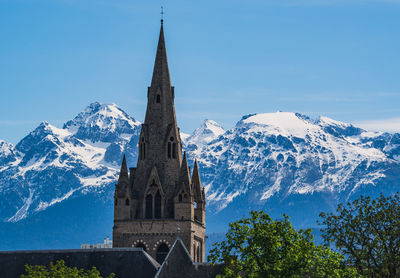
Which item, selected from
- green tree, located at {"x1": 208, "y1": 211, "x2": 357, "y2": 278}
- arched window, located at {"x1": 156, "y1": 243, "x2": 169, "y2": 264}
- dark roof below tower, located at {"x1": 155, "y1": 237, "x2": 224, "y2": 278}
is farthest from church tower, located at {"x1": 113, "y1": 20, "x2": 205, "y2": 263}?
green tree, located at {"x1": 208, "y1": 211, "x2": 357, "y2": 278}

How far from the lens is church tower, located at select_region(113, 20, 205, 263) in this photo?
416 ft

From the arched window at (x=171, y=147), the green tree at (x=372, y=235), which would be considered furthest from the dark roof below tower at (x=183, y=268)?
the arched window at (x=171, y=147)

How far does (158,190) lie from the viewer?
128000 millimetres

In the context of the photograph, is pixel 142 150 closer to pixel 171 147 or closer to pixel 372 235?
pixel 171 147

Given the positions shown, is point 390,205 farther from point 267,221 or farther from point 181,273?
point 181,273

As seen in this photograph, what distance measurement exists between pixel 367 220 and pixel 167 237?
148ft

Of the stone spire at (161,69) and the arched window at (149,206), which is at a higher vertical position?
the stone spire at (161,69)

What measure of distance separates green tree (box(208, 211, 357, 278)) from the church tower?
41.6 meters

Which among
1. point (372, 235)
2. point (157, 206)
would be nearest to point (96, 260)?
point (157, 206)

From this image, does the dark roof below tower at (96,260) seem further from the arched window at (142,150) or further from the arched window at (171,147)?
the arched window at (142,150)

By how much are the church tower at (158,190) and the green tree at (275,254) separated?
41557 mm

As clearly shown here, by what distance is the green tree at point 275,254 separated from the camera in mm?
80394

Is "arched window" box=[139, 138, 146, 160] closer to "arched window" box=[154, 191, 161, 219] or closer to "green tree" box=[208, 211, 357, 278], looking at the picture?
"arched window" box=[154, 191, 161, 219]

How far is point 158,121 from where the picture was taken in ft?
433
